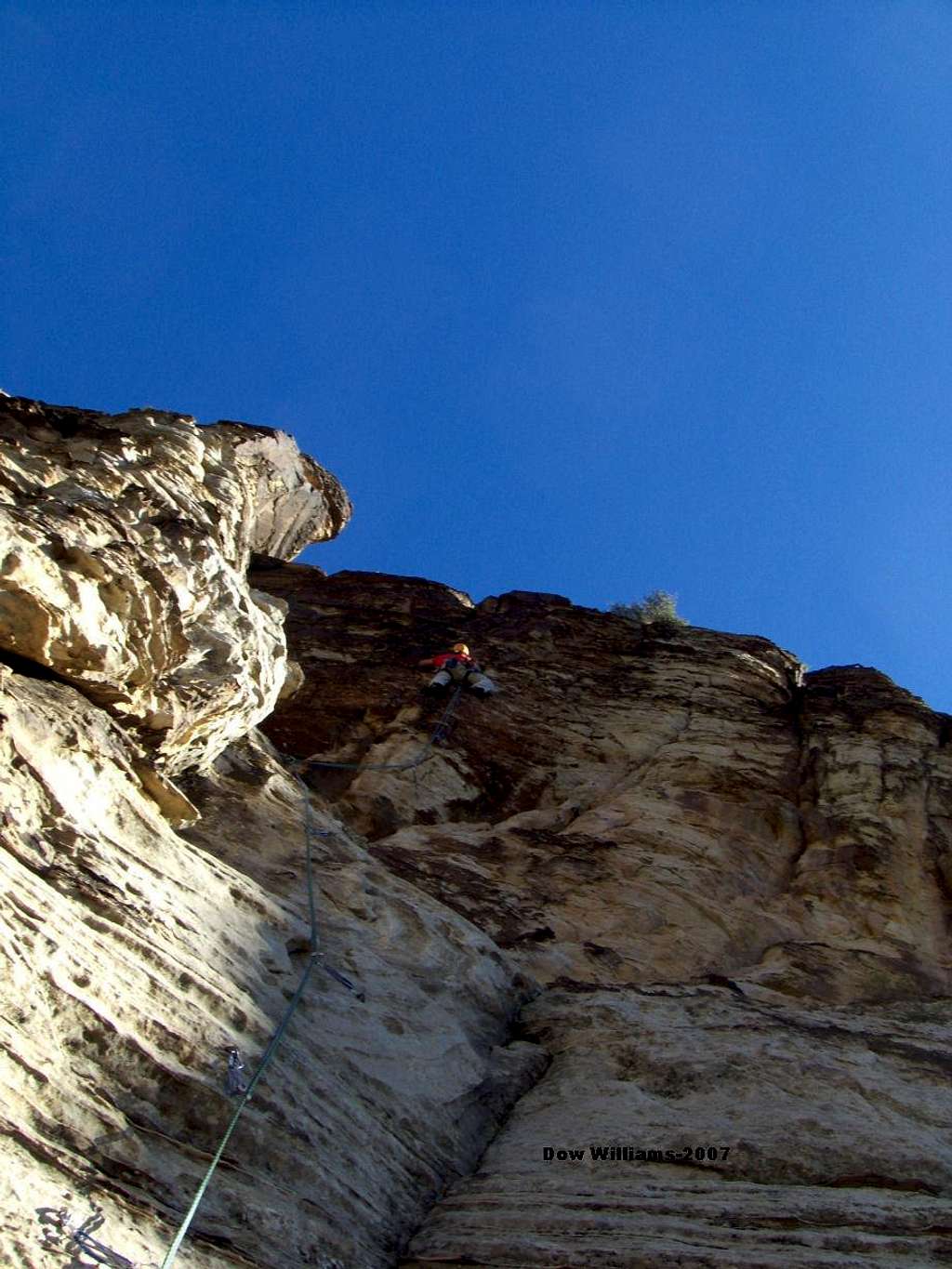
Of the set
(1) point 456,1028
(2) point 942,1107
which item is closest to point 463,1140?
(1) point 456,1028

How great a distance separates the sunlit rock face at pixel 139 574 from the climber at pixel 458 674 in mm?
5863

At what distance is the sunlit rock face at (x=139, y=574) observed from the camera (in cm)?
823

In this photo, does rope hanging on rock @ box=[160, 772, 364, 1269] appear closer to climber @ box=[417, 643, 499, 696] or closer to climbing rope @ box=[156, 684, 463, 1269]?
climbing rope @ box=[156, 684, 463, 1269]

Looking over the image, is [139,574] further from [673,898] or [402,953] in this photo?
[673,898]

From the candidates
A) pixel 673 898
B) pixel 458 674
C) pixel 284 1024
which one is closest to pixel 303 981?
pixel 284 1024

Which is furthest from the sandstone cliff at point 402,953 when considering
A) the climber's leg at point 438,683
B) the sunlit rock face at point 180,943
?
the climber's leg at point 438,683

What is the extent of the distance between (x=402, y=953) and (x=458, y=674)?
999 centimetres

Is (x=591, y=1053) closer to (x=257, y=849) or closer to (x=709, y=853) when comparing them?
(x=257, y=849)

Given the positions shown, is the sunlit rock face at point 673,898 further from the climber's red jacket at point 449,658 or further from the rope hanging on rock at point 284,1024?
the rope hanging on rock at point 284,1024

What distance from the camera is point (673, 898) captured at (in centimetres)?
1366

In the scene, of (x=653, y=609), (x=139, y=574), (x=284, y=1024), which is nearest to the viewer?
(x=284, y=1024)

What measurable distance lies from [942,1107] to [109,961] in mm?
6116

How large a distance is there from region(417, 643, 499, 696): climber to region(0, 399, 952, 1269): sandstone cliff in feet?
3.47

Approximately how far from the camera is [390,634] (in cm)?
2169
